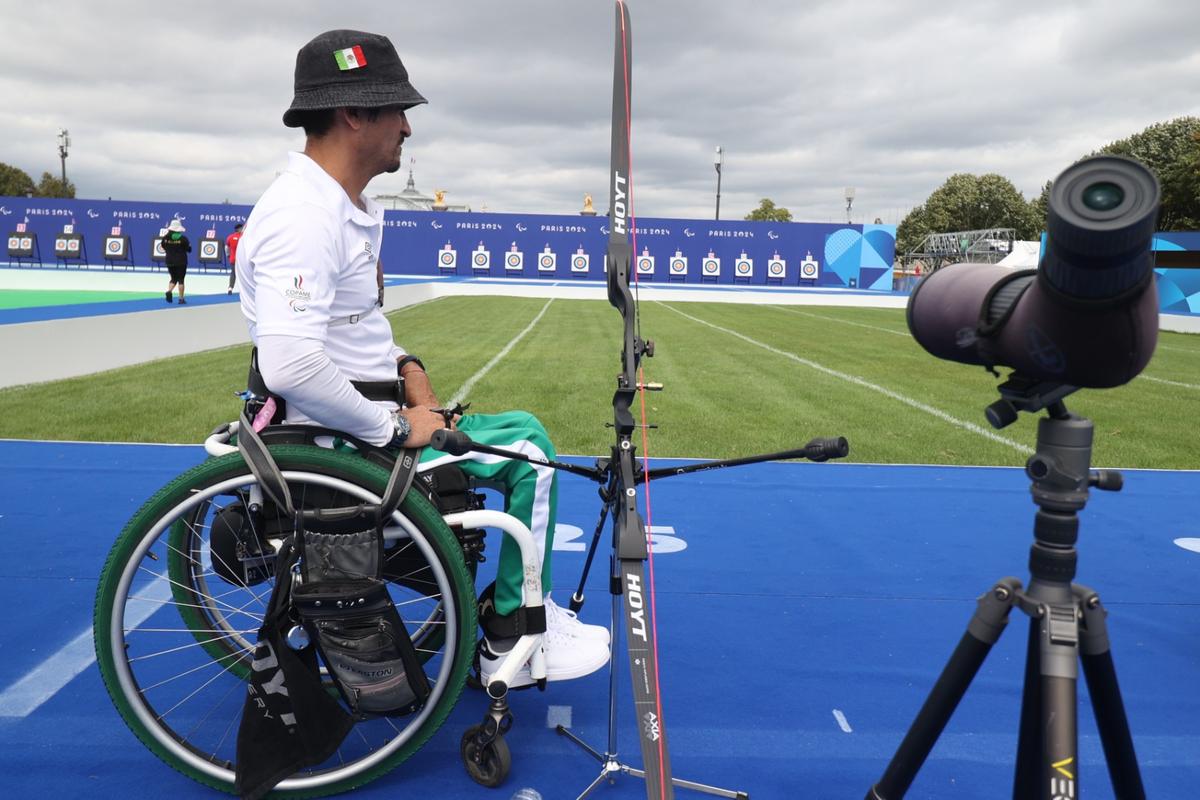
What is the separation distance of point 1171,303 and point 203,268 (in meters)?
37.5

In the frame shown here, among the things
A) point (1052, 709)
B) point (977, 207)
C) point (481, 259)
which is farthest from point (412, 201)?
point (1052, 709)

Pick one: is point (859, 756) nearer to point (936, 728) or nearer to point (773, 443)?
point (936, 728)

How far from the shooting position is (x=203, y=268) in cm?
3962

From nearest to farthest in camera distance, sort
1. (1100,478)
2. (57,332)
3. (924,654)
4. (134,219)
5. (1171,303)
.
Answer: (1100,478), (924,654), (57,332), (1171,303), (134,219)

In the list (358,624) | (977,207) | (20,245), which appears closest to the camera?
(358,624)

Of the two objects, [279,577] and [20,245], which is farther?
[20,245]

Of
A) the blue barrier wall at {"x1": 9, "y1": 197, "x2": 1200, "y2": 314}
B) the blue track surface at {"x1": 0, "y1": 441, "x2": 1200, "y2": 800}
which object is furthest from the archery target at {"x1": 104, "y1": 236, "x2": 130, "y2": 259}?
the blue track surface at {"x1": 0, "y1": 441, "x2": 1200, "y2": 800}

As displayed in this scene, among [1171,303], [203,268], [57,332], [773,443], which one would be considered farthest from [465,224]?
[773,443]

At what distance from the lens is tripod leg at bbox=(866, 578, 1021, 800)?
4.51ft

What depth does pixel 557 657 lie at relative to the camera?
7.29 feet

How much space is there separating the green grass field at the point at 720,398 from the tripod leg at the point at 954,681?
4409mm

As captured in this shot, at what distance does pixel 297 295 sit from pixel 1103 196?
1.46 meters

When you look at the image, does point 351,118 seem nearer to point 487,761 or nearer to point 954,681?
point 487,761

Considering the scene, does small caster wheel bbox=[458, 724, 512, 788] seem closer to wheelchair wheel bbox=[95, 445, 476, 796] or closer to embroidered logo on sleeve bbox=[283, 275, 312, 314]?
wheelchair wheel bbox=[95, 445, 476, 796]
